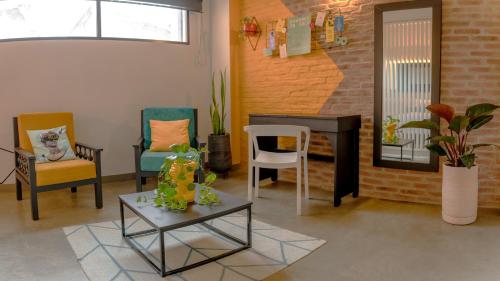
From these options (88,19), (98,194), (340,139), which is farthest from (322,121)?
(88,19)

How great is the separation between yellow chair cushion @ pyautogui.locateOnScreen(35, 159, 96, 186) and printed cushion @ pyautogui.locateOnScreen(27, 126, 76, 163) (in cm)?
12

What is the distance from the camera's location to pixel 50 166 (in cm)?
372

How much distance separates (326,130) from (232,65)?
2116mm

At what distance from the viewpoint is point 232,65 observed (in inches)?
218

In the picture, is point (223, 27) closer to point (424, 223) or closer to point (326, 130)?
point (326, 130)

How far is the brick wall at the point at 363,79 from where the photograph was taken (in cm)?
364

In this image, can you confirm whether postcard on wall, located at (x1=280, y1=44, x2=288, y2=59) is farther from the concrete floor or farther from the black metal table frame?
the black metal table frame

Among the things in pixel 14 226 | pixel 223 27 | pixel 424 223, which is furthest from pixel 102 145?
pixel 424 223

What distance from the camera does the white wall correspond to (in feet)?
14.9

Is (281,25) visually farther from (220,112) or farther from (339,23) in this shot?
(220,112)

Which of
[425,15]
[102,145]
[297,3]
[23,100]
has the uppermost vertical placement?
[297,3]

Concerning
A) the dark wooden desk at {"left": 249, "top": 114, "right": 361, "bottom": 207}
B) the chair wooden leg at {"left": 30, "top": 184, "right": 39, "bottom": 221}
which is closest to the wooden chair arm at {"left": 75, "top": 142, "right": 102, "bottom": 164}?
the chair wooden leg at {"left": 30, "top": 184, "right": 39, "bottom": 221}

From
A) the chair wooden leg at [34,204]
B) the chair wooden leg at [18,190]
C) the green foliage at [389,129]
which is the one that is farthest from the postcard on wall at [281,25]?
the chair wooden leg at [18,190]

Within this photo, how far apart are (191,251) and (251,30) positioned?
3.21 metres
